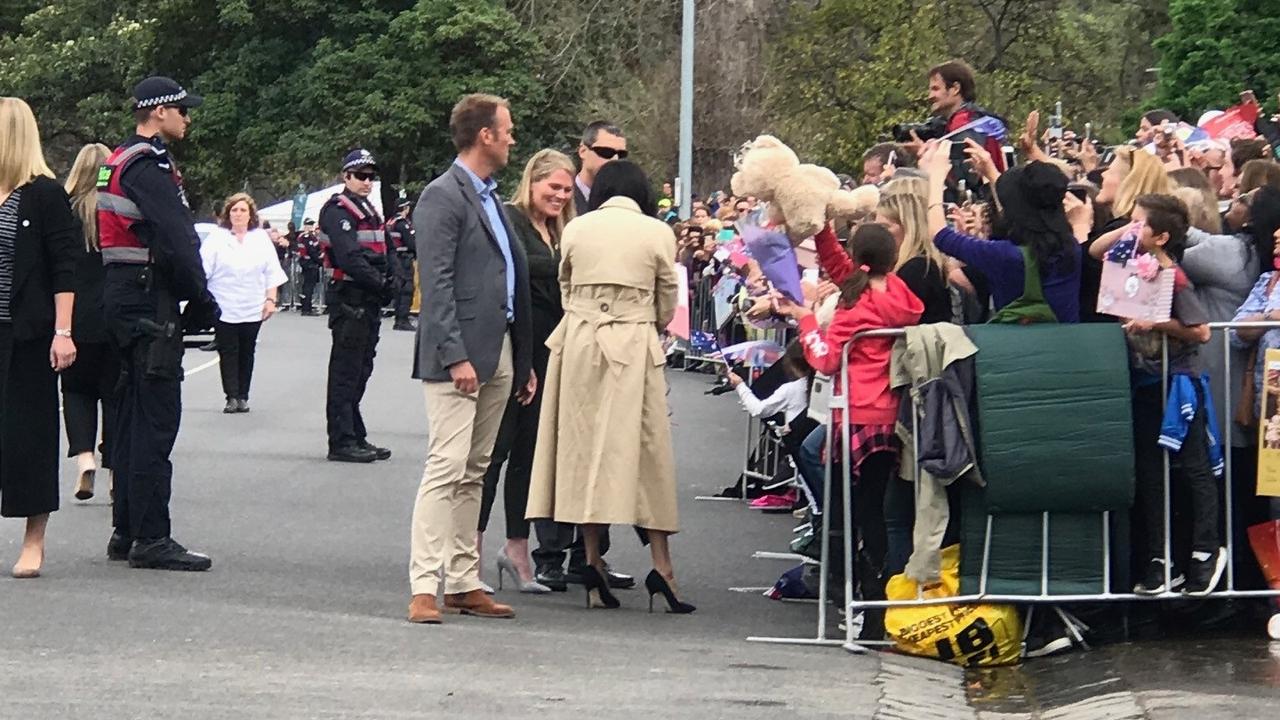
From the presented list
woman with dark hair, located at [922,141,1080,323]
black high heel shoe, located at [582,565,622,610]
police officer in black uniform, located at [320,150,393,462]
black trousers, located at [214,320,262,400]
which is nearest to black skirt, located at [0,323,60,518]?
black high heel shoe, located at [582,565,622,610]

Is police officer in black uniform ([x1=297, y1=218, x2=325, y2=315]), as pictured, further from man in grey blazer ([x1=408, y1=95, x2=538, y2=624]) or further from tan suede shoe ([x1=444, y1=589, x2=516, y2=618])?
tan suede shoe ([x1=444, y1=589, x2=516, y2=618])

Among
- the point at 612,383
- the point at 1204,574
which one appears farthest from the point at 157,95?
the point at 1204,574

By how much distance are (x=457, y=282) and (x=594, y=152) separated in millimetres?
1665

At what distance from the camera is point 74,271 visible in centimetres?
1059

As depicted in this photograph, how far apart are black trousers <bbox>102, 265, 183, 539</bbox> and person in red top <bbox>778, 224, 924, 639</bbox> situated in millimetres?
2986

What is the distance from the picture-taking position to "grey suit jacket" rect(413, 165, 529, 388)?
9570 millimetres

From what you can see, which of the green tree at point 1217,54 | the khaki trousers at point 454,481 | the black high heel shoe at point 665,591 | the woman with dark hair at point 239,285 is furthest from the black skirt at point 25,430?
the green tree at point 1217,54

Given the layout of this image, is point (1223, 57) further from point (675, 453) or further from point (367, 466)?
point (367, 466)

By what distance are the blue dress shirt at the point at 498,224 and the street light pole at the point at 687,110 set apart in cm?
2366

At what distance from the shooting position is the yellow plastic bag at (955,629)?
30.0 feet

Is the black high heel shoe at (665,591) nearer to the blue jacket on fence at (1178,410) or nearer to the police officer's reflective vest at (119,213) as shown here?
the blue jacket on fence at (1178,410)

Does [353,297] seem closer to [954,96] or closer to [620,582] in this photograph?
[620,582]


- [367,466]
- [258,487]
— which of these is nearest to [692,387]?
[367,466]

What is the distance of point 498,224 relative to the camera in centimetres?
991
